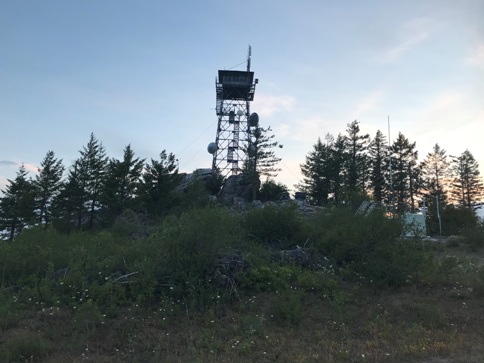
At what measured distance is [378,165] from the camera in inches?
2306

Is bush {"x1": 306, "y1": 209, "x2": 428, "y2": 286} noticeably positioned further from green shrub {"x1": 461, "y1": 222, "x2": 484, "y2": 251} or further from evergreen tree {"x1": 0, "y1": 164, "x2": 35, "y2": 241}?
evergreen tree {"x1": 0, "y1": 164, "x2": 35, "y2": 241}

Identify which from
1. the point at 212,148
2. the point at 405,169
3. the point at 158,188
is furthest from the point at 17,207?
the point at 405,169

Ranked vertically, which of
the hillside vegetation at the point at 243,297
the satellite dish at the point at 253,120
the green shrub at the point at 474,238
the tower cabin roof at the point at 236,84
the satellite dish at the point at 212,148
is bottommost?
the hillside vegetation at the point at 243,297

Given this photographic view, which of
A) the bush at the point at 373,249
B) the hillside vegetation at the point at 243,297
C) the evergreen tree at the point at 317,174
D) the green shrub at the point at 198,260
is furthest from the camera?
the evergreen tree at the point at 317,174

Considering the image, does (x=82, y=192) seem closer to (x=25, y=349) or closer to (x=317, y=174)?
(x=317, y=174)

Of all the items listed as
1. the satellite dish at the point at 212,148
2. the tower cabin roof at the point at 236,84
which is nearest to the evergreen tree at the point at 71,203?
the satellite dish at the point at 212,148

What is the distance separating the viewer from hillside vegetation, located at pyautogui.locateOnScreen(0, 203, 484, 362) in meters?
6.59

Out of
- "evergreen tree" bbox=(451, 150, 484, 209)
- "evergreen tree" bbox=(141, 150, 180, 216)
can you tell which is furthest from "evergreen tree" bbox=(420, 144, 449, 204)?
"evergreen tree" bbox=(141, 150, 180, 216)

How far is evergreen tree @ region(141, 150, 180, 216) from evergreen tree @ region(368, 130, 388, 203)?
28381mm

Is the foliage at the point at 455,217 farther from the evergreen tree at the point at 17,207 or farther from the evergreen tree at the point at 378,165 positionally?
the evergreen tree at the point at 17,207

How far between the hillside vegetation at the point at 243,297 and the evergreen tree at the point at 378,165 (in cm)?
4752

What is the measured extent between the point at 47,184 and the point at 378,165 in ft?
145

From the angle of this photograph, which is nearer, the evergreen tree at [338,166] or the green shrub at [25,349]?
the green shrub at [25,349]

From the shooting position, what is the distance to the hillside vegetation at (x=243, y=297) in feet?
21.6
